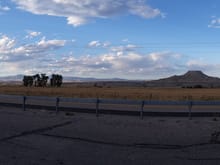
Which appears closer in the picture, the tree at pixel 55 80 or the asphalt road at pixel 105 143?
the asphalt road at pixel 105 143

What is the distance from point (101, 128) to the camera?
1470cm

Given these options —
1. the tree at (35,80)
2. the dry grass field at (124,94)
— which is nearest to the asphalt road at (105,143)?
the dry grass field at (124,94)

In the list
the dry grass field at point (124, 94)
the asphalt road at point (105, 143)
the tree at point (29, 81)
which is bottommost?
the asphalt road at point (105, 143)

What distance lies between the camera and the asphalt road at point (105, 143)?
31.0ft

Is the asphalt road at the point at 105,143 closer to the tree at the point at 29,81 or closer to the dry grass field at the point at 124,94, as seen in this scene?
the dry grass field at the point at 124,94

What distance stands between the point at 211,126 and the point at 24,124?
246 inches

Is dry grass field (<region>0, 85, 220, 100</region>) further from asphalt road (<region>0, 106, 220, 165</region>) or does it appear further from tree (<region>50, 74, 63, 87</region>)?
tree (<region>50, 74, 63, 87</region>)

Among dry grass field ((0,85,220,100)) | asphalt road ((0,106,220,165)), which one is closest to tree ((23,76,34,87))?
dry grass field ((0,85,220,100))

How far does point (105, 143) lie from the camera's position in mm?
11680

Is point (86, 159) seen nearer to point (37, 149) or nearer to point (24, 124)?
point (37, 149)

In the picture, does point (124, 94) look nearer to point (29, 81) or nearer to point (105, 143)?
point (105, 143)

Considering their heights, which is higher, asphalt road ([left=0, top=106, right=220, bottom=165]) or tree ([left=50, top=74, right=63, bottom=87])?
tree ([left=50, top=74, right=63, bottom=87])

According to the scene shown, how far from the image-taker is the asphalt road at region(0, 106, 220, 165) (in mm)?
9438

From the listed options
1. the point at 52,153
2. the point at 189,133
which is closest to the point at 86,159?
the point at 52,153
